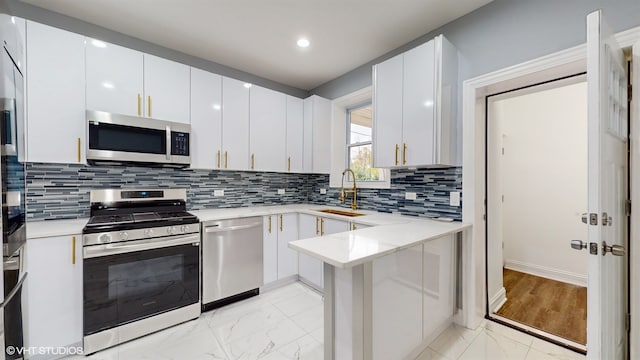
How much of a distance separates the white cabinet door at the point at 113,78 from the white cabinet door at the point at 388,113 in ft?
7.18

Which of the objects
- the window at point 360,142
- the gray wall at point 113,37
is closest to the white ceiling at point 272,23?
the gray wall at point 113,37

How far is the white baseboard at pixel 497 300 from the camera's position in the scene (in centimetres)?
225

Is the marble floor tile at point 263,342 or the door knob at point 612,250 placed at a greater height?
the door knob at point 612,250

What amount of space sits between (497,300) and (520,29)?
2338mm

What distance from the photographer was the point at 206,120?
256cm

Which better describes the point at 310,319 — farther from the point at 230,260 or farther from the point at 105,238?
the point at 105,238

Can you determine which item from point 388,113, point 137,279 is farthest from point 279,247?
point 388,113

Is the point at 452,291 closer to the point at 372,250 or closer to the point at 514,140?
the point at 372,250

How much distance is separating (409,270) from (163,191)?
95.9 inches

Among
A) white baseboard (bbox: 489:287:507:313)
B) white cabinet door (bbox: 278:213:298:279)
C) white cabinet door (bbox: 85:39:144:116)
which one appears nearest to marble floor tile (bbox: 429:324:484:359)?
white baseboard (bbox: 489:287:507:313)

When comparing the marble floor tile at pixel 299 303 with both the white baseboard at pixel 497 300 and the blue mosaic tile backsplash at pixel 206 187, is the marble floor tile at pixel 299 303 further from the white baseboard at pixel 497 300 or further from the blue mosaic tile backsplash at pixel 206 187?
the white baseboard at pixel 497 300

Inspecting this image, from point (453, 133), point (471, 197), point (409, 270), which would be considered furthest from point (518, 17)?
point (409, 270)

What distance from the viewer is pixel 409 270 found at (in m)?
1.53

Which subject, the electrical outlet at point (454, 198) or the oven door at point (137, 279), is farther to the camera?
the electrical outlet at point (454, 198)
